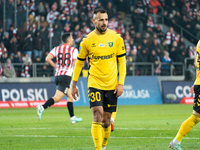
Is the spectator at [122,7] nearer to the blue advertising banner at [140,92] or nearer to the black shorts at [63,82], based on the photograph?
the blue advertising banner at [140,92]

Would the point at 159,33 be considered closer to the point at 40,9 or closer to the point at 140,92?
the point at 140,92

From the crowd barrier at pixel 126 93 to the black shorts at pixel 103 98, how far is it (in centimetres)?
1264

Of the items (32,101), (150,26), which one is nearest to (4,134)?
(32,101)

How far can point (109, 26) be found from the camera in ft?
77.9

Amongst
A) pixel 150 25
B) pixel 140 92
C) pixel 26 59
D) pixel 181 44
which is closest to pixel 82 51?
pixel 26 59

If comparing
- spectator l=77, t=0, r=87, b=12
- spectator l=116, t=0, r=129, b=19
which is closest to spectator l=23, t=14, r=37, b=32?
spectator l=77, t=0, r=87, b=12

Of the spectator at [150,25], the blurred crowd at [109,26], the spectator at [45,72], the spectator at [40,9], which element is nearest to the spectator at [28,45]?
the blurred crowd at [109,26]

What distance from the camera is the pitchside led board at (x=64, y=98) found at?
60.8 feet

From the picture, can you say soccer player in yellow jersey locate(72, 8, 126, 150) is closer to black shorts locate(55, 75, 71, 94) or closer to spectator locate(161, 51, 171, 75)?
black shorts locate(55, 75, 71, 94)

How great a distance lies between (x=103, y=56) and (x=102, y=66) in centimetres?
15

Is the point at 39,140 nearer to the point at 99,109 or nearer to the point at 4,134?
the point at 4,134

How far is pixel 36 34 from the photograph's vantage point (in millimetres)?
21125

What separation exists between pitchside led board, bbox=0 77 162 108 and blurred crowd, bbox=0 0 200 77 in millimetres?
1379

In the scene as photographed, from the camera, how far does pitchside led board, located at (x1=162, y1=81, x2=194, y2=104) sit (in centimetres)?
2073
